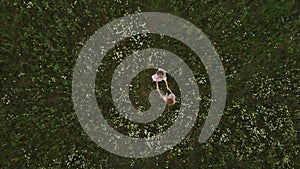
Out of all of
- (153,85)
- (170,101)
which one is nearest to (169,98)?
(170,101)

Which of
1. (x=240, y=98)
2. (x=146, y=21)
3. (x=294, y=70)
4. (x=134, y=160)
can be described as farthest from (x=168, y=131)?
(x=294, y=70)

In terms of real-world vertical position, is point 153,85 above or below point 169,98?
above

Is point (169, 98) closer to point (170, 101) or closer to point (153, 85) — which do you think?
point (170, 101)

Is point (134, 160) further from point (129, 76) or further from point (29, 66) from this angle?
point (29, 66)

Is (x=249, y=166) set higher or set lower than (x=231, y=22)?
lower

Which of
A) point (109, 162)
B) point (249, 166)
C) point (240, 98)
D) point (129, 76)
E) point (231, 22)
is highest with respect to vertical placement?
point (231, 22)

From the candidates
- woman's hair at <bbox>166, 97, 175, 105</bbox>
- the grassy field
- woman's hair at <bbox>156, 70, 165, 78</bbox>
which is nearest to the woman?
woman's hair at <bbox>166, 97, 175, 105</bbox>

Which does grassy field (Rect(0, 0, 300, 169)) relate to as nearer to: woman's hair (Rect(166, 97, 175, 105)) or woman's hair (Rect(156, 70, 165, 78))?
woman's hair (Rect(166, 97, 175, 105))
